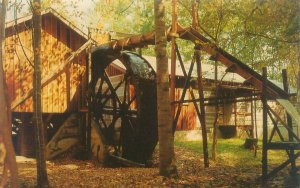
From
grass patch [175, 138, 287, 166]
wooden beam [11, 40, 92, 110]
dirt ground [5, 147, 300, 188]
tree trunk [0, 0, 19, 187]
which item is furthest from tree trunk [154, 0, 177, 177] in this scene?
wooden beam [11, 40, 92, 110]

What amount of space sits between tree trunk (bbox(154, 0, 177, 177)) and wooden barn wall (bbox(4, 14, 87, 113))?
5827mm

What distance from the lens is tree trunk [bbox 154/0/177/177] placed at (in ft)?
29.9

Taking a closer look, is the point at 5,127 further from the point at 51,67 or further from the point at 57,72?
the point at 51,67

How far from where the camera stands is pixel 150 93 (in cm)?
1284

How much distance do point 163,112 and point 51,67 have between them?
6.87 metres

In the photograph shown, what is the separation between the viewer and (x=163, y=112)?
9148mm

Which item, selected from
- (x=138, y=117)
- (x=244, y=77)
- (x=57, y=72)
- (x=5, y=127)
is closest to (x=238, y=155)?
(x=138, y=117)

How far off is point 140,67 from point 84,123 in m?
3.90

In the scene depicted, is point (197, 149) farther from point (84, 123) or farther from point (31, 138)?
point (31, 138)

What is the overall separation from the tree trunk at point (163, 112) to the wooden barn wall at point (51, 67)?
19.1 feet

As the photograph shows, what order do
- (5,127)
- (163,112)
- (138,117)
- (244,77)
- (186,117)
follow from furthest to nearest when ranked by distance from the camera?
(186,117) → (138,117) → (244,77) → (163,112) → (5,127)

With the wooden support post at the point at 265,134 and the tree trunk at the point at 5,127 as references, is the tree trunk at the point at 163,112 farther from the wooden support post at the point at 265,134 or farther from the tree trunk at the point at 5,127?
the tree trunk at the point at 5,127

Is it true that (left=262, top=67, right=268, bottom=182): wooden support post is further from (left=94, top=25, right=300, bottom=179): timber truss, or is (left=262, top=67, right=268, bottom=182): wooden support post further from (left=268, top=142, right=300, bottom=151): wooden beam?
(left=268, top=142, right=300, bottom=151): wooden beam

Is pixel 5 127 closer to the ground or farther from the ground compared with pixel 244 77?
closer to the ground
